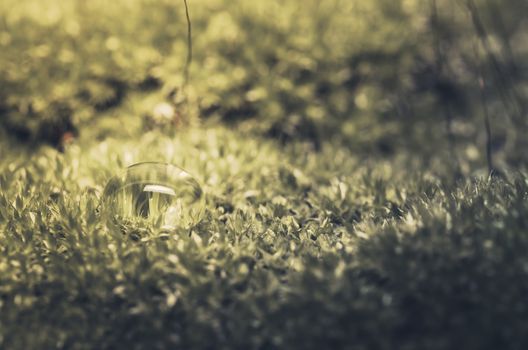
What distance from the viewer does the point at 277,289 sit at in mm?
2379

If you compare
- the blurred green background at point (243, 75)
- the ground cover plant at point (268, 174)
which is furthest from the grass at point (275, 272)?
the blurred green background at point (243, 75)

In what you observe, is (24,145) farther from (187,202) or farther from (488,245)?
(488,245)

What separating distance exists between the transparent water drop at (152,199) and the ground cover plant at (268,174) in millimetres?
78

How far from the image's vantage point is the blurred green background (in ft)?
13.8

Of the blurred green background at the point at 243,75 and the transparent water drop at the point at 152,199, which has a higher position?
the blurred green background at the point at 243,75

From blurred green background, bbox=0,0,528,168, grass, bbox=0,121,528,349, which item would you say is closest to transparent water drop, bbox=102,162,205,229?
grass, bbox=0,121,528,349

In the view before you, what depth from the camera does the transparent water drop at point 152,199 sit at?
2873 millimetres

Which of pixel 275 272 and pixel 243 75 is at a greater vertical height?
pixel 243 75

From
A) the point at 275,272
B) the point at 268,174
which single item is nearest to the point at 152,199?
the point at 275,272

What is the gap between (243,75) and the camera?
433 cm

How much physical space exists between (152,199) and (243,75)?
168 centimetres

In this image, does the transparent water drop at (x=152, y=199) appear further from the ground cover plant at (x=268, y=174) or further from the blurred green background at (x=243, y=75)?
the blurred green background at (x=243, y=75)

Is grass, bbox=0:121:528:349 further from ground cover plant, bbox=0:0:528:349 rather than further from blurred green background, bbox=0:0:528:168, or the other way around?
blurred green background, bbox=0:0:528:168

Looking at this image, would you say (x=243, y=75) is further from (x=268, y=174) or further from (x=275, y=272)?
(x=275, y=272)
